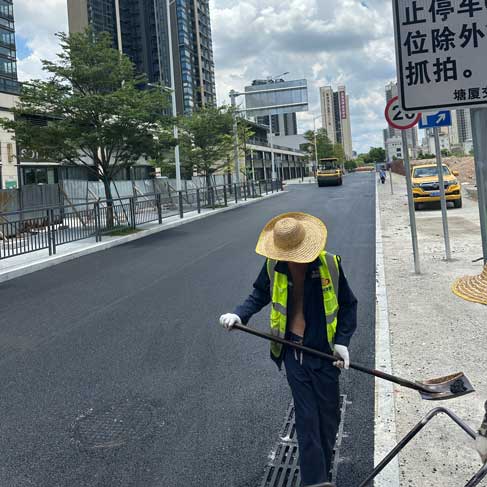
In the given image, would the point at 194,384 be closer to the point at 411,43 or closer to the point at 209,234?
the point at 411,43

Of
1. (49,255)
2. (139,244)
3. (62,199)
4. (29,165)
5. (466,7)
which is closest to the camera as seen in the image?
(466,7)

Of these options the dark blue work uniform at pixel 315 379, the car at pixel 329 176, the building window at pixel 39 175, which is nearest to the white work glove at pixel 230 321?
the dark blue work uniform at pixel 315 379

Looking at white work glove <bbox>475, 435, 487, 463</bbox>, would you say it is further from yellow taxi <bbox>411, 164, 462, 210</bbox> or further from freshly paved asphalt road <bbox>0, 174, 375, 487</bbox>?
yellow taxi <bbox>411, 164, 462, 210</bbox>

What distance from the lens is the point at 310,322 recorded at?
2.88 m

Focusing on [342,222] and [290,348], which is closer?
[290,348]

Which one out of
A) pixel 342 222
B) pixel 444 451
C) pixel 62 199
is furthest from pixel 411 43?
pixel 62 199

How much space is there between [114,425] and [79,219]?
37.5ft

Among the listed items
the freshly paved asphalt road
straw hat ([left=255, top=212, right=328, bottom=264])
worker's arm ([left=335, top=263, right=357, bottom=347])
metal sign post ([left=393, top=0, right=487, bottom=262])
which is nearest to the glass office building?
the freshly paved asphalt road

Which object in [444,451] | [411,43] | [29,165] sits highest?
[29,165]

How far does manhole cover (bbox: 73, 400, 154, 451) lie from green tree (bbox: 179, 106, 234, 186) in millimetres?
26208

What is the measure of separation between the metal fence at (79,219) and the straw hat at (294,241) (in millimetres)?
10137

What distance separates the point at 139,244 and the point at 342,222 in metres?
6.30

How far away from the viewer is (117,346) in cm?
570

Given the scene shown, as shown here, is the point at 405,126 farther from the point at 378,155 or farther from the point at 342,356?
the point at 378,155
